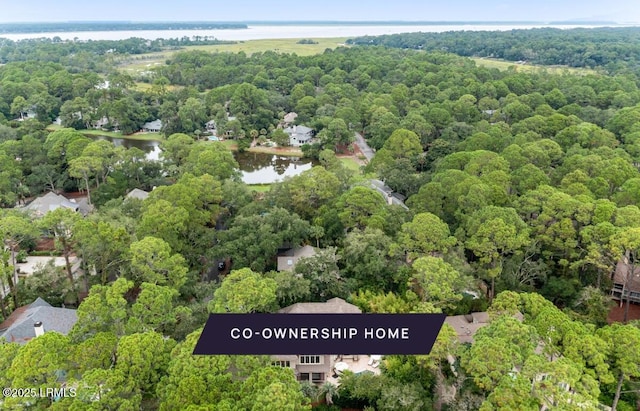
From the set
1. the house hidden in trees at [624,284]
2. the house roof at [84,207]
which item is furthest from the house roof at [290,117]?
the house hidden in trees at [624,284]

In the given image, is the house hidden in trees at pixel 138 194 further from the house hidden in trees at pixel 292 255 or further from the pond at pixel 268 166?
the house hidden in trees at pixel 292 255

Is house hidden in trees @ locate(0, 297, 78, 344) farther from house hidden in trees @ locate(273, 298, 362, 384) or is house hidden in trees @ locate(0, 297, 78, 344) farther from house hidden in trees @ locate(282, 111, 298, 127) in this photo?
house hidden in trees @ locate(282, 111, 298, 127)

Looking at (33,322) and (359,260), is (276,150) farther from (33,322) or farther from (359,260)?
(33,322)

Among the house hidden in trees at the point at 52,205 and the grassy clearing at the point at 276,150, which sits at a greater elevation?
the house hidden in trees at the point at 52,205

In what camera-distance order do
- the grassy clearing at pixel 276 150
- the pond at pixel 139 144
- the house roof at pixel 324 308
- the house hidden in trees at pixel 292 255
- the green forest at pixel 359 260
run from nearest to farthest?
→ 1. the green forest at pixel 359 260
2. the house roof at pixel 324 308
3. the house hidden in trees at pixel 292 255
4. the grassy clearing at pixel 276 150
5. the pond at pixel 139 144

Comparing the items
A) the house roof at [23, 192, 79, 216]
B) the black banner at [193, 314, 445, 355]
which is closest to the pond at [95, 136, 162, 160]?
the house roof at [23, 192, 79, 216]

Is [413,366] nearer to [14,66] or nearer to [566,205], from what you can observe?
[566,205]

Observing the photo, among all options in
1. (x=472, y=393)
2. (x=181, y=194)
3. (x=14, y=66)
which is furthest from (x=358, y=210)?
(x=14, y=66)
